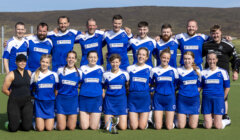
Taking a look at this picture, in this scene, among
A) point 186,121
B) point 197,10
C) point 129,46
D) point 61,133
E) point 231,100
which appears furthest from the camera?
point 197,10

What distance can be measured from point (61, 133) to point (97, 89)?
864 millimetres

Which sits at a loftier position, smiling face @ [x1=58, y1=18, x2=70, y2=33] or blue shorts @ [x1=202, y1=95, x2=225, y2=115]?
smiling face @ [x1=58, y1=18, x2=70, y2=33]

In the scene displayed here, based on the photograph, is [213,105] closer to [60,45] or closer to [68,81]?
[68,81]

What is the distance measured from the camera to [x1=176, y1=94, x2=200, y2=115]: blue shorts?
508cm

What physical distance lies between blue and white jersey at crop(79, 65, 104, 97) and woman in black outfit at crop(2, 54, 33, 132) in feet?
2.72

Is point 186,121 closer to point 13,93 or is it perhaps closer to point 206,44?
point 206,44

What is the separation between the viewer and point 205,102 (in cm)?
511

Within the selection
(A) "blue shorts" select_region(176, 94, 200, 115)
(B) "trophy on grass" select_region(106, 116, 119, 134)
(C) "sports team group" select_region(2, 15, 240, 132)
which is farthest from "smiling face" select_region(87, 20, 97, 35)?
(A) "blue shorts" select_region(176, 94, 200, 115)

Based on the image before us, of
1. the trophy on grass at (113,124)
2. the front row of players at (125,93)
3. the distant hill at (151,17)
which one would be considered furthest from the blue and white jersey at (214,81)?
the distant hill at (151,17)

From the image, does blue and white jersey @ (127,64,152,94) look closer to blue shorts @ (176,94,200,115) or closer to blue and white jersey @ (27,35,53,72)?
blue shorts @ (176,94,200,115)

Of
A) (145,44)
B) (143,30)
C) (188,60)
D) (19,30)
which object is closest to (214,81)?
(188,60)

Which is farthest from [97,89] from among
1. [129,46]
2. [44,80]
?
[129,46]

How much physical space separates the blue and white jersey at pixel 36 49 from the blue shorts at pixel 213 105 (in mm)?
2809

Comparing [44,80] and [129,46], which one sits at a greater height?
[129,46]
